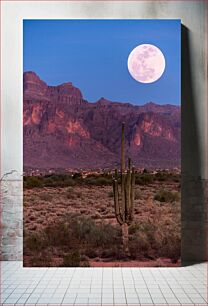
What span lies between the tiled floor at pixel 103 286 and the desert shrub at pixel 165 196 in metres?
0.85

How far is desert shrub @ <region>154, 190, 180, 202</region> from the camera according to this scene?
19.4 ft

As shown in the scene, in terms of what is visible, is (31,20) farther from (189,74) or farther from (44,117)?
(189,74)

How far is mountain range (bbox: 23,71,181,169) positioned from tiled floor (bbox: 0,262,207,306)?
1.28 meters

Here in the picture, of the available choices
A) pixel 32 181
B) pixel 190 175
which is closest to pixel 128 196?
pixel 190 175

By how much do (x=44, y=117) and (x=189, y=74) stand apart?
1886mm

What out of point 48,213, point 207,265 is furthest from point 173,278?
point 48,213

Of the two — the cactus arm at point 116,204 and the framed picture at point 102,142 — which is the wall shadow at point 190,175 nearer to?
the framed picture at point 102,142

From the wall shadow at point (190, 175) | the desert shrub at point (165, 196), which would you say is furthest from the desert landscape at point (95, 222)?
the wall shadow at point (190, 175)

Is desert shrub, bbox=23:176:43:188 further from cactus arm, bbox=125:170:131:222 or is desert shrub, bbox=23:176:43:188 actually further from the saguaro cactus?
cactus arm, bbox=125:170:131:222

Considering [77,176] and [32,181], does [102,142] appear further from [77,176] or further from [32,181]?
[32,181]

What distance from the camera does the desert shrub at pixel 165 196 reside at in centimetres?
590

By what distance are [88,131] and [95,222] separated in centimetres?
113

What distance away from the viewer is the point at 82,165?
5965mm

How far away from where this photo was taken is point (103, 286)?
481 centimetres
